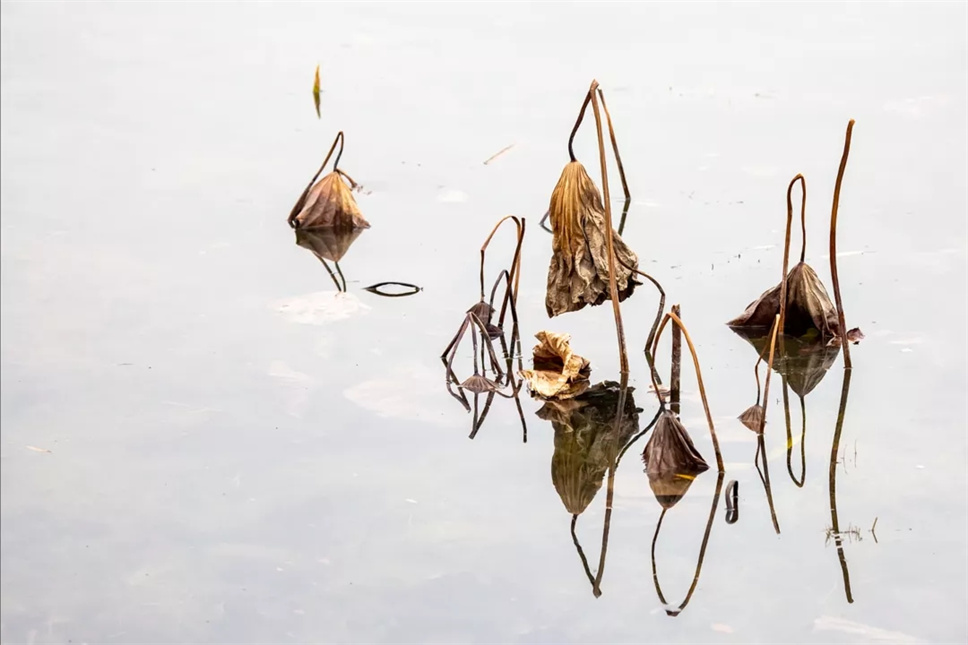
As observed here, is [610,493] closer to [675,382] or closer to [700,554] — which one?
[700,554]

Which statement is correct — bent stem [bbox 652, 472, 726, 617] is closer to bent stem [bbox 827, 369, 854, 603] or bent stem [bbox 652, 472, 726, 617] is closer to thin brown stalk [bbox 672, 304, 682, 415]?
bent stem [bbox 827, 369, 854, 603]

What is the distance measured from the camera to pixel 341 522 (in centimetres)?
362

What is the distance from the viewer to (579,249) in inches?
164

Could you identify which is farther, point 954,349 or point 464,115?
point 464,115

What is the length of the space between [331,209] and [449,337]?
5.10ft

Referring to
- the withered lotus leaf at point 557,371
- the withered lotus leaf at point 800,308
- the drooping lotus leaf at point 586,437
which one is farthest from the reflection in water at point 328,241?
the withered lotus leaf at point 800,308

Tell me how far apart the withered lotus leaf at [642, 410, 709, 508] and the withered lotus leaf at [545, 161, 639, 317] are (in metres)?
0.64

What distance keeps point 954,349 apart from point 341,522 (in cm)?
244

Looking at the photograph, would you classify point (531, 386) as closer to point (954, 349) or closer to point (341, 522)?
point (341, 522)

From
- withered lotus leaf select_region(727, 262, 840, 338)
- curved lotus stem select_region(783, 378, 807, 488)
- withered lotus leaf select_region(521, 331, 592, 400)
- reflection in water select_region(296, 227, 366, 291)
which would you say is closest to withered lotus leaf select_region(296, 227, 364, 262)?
reflection in water select_region(296, 227, 366, 291)

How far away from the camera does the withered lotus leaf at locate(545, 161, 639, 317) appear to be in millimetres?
4070

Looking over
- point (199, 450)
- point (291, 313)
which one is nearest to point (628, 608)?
point (199, 450)

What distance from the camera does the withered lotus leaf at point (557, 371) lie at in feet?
14.1

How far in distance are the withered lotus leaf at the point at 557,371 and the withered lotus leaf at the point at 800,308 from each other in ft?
2.55
